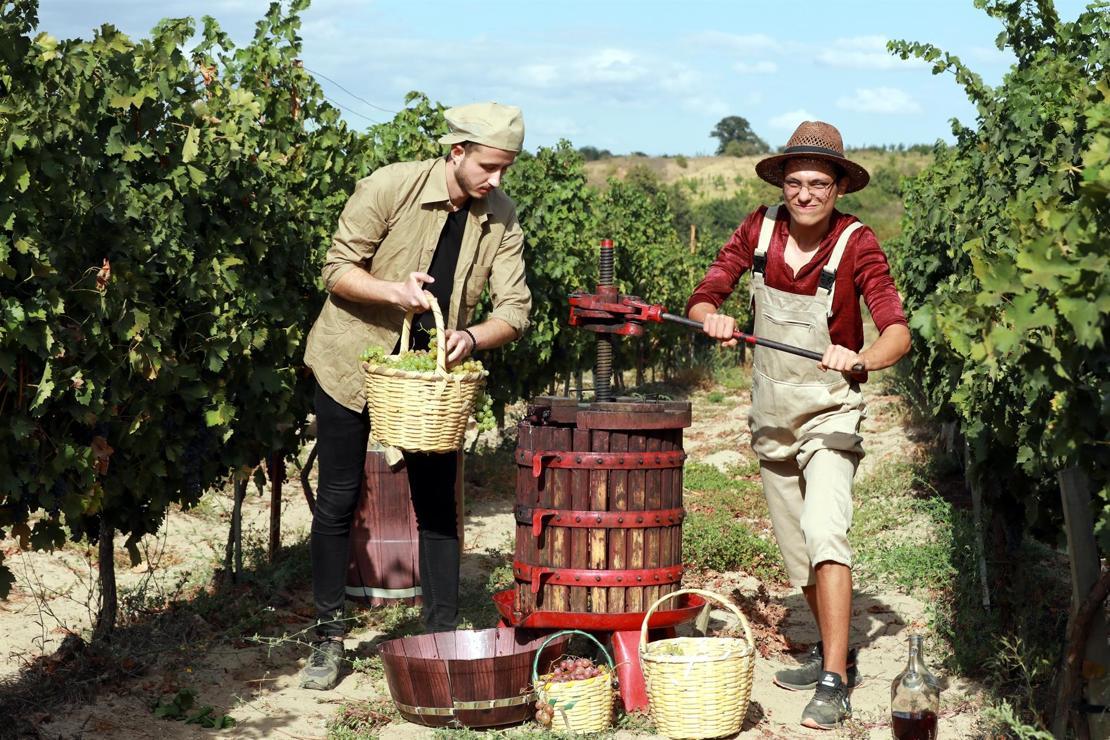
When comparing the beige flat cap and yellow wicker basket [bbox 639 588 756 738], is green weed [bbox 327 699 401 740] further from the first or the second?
the beige flat cap

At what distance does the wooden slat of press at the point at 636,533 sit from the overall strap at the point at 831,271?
0.87 m

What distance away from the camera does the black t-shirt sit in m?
5.00

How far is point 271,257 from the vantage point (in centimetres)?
624

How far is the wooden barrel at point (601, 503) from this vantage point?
4.77 metres

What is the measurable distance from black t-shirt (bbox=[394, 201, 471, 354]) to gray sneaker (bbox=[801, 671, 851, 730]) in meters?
1.98

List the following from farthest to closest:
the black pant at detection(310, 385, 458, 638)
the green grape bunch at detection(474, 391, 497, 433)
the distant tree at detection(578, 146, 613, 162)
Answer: the distant tree at detection(578, 146, 613, 162)
the green grape bunch at detection(474, 391, 497, 433)
the black pant at detection(310, 385, 458, 638)

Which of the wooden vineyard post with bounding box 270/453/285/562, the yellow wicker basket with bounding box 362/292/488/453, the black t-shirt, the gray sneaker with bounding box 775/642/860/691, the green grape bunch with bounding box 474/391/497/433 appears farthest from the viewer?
the green grape bunch with bounding box 474/391/497/433

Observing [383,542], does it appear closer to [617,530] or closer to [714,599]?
[617,530]

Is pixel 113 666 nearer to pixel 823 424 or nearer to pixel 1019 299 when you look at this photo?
pixel 823 424

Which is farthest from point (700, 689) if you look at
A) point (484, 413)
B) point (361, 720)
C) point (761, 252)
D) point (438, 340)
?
point (484, 413)

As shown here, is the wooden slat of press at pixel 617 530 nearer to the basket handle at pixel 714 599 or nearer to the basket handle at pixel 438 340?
the basket handle at pixel 714 599

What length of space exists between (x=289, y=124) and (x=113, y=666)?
3222mm

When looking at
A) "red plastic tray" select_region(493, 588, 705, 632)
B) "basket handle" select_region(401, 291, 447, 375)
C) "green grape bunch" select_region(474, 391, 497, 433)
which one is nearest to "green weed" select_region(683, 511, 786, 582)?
"green grape bunch" select_region(474, 391, 497, 433)

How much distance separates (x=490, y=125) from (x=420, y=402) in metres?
1.03
